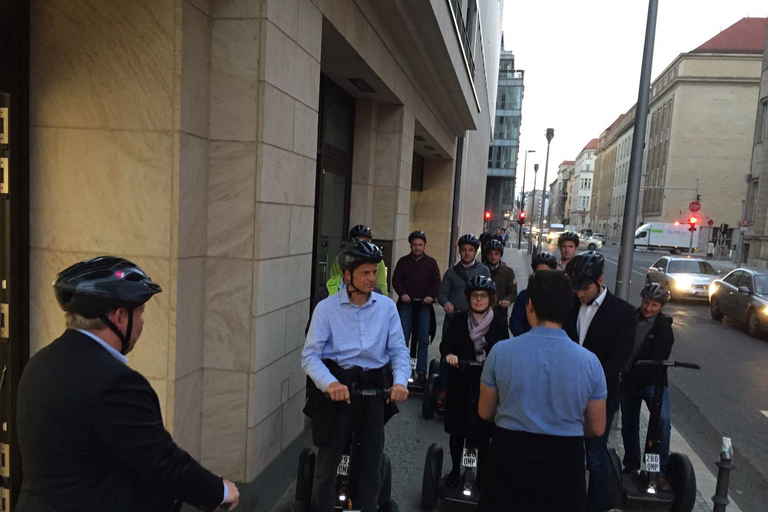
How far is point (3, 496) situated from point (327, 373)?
85.5 inches

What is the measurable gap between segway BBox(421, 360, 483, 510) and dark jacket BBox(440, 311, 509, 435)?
4 cm

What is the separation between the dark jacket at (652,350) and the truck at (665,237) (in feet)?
188

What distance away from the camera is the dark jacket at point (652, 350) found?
413 cm

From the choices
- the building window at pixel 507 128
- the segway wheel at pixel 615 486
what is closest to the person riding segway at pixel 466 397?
the segway wheel at pixel 615 486

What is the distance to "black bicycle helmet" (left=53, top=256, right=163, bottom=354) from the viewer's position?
164 cm

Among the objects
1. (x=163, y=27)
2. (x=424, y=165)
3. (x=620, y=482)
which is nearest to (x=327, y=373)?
(x=163, y=27)

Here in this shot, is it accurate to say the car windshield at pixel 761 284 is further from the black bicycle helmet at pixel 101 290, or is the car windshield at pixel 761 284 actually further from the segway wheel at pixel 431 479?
the black bicycle helmet at pixel 101 290

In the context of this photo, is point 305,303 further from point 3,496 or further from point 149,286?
point 149,286

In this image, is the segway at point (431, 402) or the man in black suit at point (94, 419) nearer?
the man in black suit at point (94, 419)

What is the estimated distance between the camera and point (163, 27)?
3.18m

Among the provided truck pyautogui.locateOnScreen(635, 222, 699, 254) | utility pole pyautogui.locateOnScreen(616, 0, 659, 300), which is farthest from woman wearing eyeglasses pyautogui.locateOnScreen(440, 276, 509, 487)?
truck pyautogui.locateOnScreen(635, 222, 699, 254)

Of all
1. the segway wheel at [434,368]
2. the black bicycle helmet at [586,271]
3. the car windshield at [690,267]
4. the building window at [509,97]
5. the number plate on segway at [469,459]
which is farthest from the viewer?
the building window at [509,97]

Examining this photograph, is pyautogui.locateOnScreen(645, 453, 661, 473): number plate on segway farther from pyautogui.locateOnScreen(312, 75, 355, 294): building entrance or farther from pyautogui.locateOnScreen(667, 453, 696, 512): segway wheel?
pyautogui.locateOnScreen(312, 75, 355, 294): building entrance

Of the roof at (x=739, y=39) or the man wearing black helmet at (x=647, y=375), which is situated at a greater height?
the roof at (x=739, y=39)
